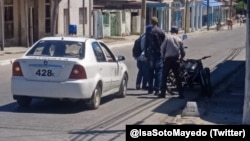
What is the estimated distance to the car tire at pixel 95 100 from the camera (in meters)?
14.5

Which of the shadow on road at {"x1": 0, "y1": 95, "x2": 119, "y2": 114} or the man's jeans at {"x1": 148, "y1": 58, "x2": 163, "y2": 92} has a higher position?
the man's jeans at {"x1": 148, "y1": 58, "x2": 163, "y2": 92}

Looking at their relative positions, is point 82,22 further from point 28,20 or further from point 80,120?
point 80,120

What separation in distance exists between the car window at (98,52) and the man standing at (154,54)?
2.30m

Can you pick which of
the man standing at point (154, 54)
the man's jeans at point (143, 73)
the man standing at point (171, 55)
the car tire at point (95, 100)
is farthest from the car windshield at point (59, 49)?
the man's jeans at point (143, 73)

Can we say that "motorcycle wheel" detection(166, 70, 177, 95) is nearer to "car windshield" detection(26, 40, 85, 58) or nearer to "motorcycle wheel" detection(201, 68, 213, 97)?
"motorcycle wheel" detection(201, 68, 213, 97)

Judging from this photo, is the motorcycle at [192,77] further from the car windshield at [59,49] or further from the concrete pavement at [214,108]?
the car windshield at [59,49]

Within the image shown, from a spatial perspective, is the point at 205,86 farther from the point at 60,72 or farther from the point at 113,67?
the point at 60,72

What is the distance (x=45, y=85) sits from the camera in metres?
14.1

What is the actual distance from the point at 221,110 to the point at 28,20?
24.3 m

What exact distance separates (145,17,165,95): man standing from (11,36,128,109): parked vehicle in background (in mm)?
2746

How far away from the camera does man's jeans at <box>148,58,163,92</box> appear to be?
17.7 metres

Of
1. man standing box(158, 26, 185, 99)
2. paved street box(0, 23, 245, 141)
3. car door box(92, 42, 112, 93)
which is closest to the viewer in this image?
paved street box(0, 23, 245, 141)

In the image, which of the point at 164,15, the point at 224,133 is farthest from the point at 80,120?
the point at 164,15

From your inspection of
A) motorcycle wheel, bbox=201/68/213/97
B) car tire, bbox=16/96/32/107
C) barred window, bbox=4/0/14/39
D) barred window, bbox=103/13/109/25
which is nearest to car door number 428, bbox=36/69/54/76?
car tire, bbox=16/96/32/107
